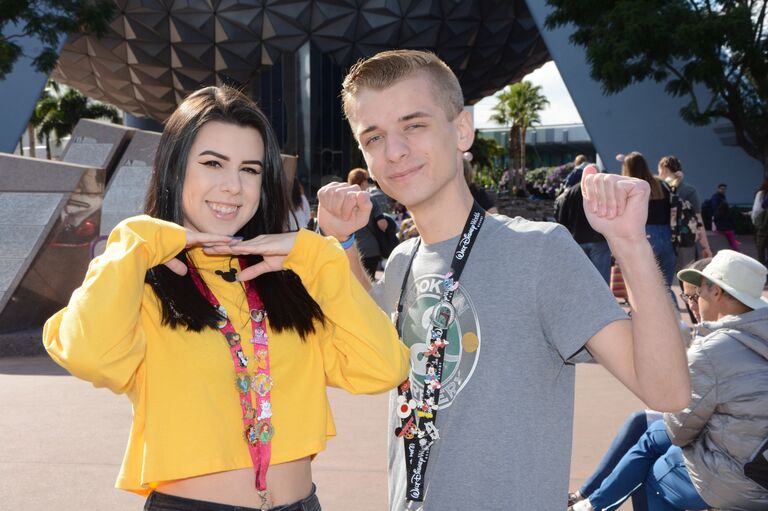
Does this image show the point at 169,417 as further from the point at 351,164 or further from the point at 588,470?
the point at 351,164

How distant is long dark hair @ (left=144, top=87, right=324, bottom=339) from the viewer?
89.7 inches

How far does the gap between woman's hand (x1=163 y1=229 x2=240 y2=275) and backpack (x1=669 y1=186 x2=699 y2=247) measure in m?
7.76

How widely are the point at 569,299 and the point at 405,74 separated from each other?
766 millimetres

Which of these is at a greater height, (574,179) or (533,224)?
(574,179)

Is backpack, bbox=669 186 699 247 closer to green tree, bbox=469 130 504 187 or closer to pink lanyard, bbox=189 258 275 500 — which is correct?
pink lanyard, bbox=189 258 275 500

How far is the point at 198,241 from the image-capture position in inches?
87.6

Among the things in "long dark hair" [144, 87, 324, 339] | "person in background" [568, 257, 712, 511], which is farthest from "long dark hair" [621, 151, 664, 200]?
"long dark hair" [144, 87, 324, 339]

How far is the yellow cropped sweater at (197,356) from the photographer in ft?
6.75

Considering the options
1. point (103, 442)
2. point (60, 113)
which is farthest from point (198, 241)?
point (60, 113)

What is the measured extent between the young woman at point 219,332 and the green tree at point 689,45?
18.4 metres

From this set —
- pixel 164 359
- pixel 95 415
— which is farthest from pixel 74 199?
pixel 164 359

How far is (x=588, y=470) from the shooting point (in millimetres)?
5141

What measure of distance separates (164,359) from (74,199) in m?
8.16

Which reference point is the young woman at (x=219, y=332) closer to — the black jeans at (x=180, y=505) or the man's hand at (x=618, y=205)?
the black jeans at (x=180, y=505)
